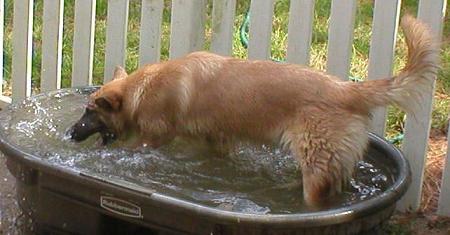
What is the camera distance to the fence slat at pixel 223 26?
4.76 meters

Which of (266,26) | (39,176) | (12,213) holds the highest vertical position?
(266,26)

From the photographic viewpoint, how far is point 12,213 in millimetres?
4473

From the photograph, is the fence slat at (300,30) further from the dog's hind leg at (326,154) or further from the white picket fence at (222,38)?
the dog's hind leg at (326,154)

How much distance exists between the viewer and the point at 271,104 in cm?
369

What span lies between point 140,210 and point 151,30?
1766 millimetres

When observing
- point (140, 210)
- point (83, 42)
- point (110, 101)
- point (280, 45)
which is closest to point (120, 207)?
point (140, 210)

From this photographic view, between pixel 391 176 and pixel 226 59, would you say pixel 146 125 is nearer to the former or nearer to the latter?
pixel 226 59

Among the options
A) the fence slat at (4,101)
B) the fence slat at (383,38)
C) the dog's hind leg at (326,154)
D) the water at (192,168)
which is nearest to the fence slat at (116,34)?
the water at (192,168)

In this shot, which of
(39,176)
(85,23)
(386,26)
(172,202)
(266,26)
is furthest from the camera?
(85,23)

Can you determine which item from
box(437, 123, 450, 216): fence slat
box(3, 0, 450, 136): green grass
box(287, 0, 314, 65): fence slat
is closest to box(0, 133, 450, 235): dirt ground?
box(437, 123, 450, 216): fence slat

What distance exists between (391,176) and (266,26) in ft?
3.78

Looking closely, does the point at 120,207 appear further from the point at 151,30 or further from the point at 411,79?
the point at 151,30

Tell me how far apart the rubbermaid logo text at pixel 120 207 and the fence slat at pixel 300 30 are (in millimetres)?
1452

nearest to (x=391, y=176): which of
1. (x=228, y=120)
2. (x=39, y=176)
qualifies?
(x=228, y=120)
